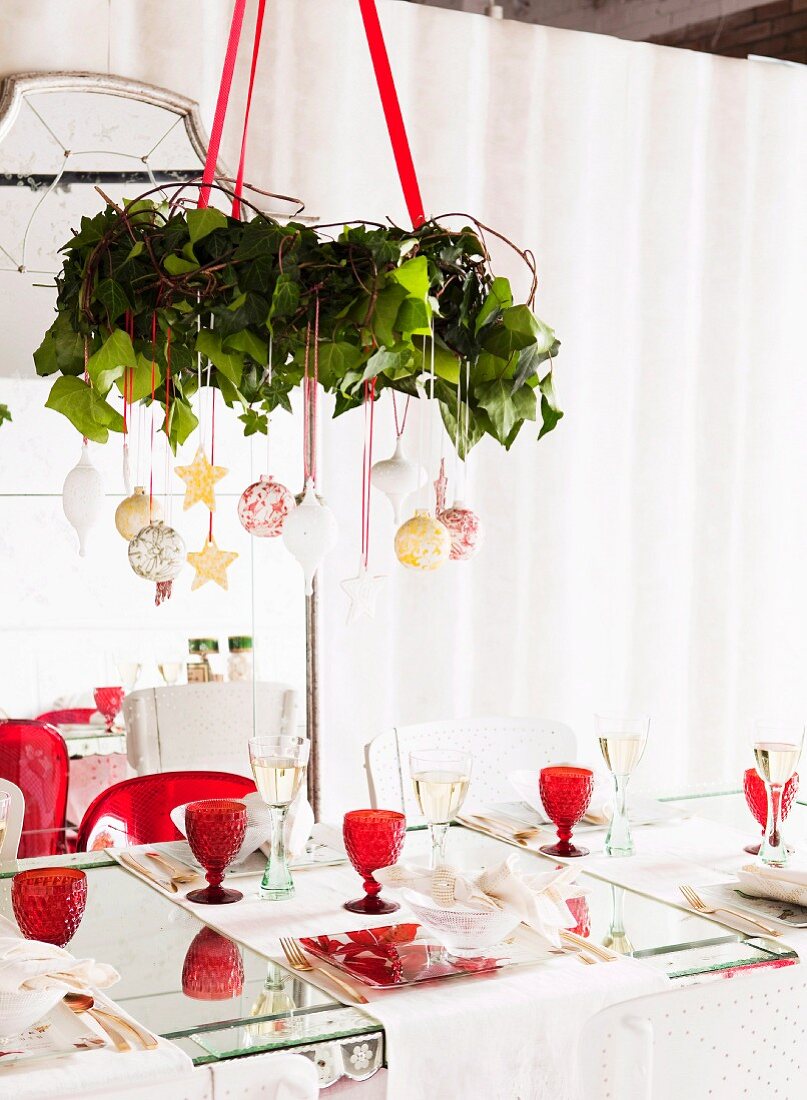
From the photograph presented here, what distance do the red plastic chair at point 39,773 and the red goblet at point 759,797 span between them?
1491mm

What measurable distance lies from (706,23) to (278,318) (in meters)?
2.82

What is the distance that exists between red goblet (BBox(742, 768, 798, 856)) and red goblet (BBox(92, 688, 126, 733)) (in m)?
1.55

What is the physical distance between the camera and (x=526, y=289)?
3477mm

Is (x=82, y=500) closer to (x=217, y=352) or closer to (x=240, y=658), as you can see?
(x=217, y=352)

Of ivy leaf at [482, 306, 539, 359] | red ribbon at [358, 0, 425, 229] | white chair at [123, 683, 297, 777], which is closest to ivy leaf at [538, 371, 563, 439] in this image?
ivy leaf at [482, 306, 539, 359]

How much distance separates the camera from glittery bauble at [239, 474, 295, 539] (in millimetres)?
1649

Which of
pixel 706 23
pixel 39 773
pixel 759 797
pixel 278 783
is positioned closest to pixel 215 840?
pixel 278 783

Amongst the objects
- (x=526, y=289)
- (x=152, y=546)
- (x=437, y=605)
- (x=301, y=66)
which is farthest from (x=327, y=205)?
(x=152, y=546)

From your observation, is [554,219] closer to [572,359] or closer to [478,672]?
[572,359]

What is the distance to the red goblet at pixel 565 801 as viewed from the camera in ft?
Answer: 6.25

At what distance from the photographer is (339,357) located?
1.57 meters

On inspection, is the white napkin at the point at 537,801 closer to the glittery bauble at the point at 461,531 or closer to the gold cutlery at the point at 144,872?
the glittery bauble at the point at 461,531

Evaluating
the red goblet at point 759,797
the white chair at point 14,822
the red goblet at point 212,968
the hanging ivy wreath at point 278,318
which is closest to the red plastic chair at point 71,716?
the white chair at point 14,822

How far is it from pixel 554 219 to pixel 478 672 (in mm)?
1246
